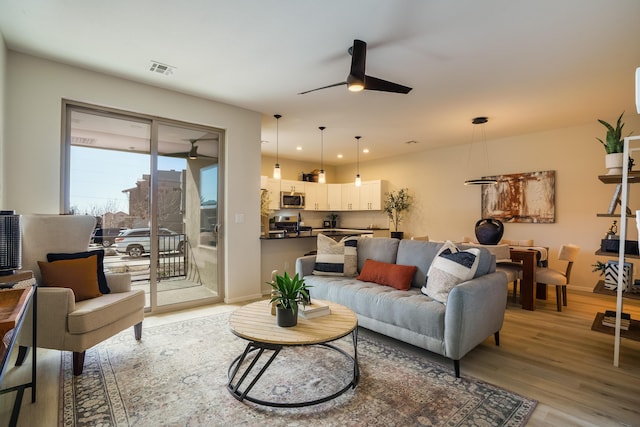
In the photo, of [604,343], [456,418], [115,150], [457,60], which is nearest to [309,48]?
[457,60]

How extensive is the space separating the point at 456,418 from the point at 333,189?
6.59 m

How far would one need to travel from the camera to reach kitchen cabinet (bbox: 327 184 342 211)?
809 cm

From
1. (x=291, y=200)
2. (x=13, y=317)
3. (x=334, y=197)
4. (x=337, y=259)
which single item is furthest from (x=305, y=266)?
(x=334, y=197)

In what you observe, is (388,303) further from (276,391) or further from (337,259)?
(276,391)

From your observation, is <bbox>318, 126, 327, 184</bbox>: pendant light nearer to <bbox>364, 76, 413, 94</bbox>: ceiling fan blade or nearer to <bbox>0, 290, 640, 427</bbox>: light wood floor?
<bbox>364, 76, 413, 94</bbox>: ceiling fan blade

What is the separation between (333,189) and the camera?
8141mm

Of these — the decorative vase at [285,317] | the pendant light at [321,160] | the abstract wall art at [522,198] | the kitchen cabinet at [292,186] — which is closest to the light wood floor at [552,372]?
the decorative vase at [285,317]

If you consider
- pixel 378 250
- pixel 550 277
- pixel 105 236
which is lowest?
pixel 550 277

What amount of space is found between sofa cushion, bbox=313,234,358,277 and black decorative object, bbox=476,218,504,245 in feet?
5.99

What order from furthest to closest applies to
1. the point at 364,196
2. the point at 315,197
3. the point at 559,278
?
the point at 315,197, the point at 364,196, the point at 559,278

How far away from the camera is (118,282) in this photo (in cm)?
286

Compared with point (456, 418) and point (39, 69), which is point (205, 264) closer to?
point (39, 69)

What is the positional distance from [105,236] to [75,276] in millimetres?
961

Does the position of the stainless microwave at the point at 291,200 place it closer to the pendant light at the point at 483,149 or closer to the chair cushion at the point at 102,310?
the pendant light at the point at 483,149
